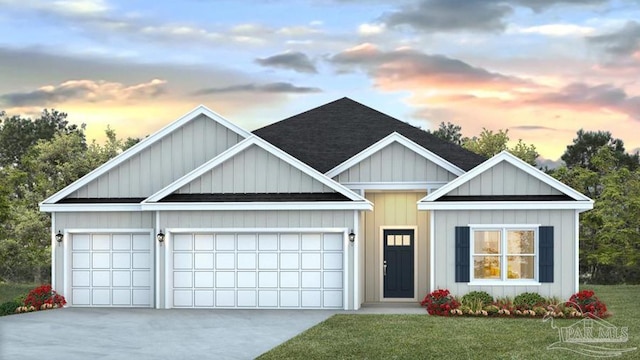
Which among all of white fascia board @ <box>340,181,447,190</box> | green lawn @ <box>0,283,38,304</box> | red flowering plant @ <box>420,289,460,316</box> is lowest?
green lawn @ <box>0,283,38,304</box>

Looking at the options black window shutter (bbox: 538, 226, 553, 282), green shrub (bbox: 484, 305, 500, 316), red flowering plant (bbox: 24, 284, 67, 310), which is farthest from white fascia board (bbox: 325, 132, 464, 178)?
red flowering plant (bbox: 24, 284, 67, 310)

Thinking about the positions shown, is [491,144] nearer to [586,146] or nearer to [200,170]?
[586,146]

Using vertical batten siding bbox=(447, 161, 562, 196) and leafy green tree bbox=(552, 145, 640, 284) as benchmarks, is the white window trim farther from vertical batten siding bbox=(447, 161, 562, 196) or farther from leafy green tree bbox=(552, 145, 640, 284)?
leafy green tree bbox=(552, 145, 640, 284)

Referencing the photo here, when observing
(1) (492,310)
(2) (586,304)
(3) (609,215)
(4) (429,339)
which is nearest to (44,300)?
(4) (429,339)

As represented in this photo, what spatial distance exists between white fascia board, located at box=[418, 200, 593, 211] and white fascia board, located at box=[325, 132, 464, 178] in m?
2.83

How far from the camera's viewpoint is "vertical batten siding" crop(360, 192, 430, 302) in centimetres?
2672

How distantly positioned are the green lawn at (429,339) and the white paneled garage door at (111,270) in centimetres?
652

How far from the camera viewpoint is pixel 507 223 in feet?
78.5

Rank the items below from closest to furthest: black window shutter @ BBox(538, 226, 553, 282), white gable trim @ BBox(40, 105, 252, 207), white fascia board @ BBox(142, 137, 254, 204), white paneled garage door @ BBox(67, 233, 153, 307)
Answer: black window shutter @ BBox(538, 226, 553, 282) < white fascia board @ BBox(142, 137, 254, 204) < white paneled garage door @ BBox(67, 233, 153, 307) < white gable trim @ BBox(40, 105, 252, 207)

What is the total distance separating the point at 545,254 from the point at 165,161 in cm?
1153

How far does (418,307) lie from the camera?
82.5ft

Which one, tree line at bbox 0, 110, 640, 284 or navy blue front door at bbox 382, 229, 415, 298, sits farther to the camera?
tree line at bbox 0, 110, 640, 284

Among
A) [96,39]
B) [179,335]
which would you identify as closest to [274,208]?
[179,335]

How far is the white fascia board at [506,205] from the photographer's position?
77.3 ft
